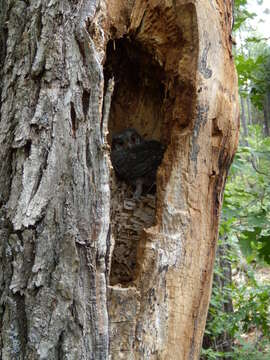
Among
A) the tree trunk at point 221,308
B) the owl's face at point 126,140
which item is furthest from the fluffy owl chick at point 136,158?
the tree trunk at point 221,308

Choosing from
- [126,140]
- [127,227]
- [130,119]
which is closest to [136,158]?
[126,140]

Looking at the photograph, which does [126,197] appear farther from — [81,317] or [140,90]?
[81,317]

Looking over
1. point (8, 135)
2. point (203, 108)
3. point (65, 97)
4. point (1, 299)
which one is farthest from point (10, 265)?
point (203, 108)

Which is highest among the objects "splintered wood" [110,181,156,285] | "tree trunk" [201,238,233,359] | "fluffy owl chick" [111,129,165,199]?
"fluffy owl chick" [111,129,165,199]

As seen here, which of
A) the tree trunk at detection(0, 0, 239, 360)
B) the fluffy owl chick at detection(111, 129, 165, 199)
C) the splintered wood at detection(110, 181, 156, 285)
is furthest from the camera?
the fluffy owl chick at detection(111, 129, 165, 199)

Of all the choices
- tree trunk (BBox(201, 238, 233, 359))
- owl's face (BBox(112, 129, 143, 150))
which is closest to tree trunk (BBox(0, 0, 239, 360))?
owl's face (BBox(112, 129, 143, 150))

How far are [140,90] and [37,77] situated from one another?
0.69m

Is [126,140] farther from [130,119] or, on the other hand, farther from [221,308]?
[221,308]

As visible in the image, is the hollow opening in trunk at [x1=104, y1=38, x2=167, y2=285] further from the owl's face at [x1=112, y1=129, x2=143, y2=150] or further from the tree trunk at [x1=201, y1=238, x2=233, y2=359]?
the tree trunk at [x1=201, y1=238, x2=233, y2=359]

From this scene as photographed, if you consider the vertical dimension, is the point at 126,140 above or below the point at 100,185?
above

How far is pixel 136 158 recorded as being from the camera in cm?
183

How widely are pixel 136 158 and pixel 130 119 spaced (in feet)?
0.68

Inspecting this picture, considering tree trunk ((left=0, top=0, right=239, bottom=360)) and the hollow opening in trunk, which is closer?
tree trunk ((left=0, top=0, right=239, bottom=360))

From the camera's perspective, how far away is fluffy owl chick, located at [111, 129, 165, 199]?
1.80m
